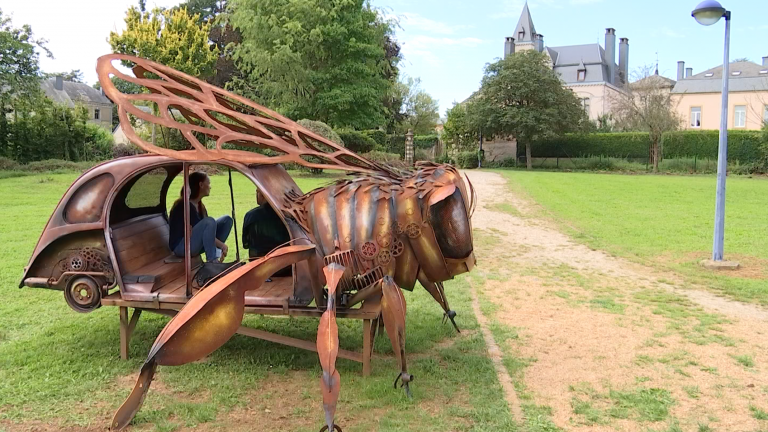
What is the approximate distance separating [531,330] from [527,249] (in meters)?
5.61

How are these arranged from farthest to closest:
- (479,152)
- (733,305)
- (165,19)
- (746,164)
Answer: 1. (479,152)
2. (746,164)
3. (165,19)
4. (733,305)

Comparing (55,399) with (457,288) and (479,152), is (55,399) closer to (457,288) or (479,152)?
(457,288)

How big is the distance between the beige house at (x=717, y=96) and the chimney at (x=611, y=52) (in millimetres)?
15119

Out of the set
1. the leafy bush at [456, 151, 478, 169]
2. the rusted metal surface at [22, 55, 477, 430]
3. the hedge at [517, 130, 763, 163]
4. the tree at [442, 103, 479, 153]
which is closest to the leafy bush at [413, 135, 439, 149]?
the tree at [442, 103, 479, 153]

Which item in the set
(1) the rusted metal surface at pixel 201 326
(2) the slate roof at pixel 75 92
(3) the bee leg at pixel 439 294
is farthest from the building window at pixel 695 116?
(1) the rusted metal surface at pixel 201 326

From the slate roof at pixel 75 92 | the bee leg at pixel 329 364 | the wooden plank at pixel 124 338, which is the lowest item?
the wooden plank at pixel 124 338

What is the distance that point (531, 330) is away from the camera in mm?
6715

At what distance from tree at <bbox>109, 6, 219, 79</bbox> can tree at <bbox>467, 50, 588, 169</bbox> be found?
20.9m

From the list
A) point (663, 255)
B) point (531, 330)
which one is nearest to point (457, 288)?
point (531, 330)

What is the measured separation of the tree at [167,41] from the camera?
2662 cm

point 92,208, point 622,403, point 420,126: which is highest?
point 420,126

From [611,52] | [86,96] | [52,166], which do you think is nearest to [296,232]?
[52,166]

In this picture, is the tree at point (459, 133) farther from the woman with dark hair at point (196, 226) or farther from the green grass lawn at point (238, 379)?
the woman with dark hair at point (196, 226)

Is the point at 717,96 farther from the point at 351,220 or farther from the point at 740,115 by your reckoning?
the point at 351,220
